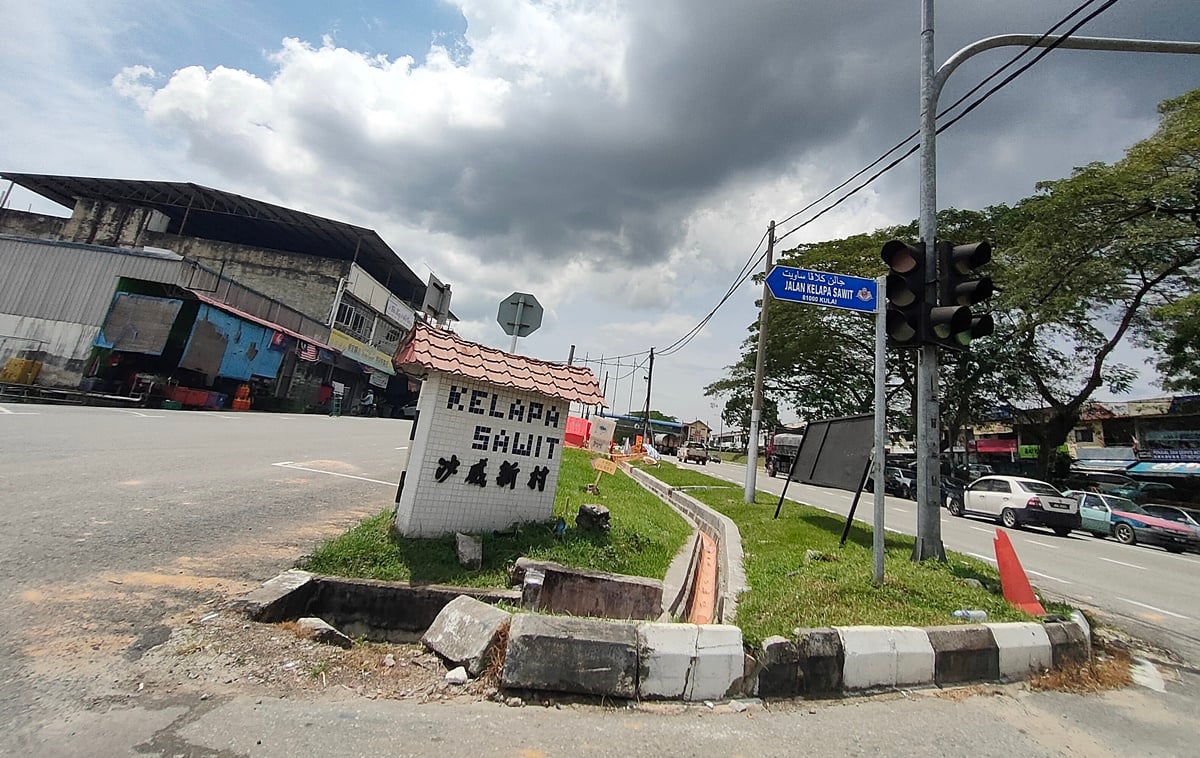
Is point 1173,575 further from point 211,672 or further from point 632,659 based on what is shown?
point 211,672

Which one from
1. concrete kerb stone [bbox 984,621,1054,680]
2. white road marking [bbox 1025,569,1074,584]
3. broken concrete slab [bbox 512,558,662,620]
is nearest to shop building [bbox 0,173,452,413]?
broken concrete slab [bbox 512,558,662,620]

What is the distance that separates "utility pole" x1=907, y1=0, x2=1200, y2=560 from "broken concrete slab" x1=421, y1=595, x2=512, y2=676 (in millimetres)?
4431

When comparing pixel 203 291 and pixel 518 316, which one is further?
pixel 203 291

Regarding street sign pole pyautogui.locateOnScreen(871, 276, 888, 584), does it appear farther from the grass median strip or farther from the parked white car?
the parked white car

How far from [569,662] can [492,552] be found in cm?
268

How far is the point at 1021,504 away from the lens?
49.7 ft

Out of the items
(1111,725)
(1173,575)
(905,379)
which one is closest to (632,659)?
(1111,725)

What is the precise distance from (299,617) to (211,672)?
37.6 inches

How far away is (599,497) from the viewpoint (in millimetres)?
9812

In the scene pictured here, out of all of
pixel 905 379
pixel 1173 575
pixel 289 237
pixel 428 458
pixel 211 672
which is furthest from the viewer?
pixel 289 237

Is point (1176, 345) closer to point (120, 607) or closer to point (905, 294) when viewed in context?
point (905, 294)

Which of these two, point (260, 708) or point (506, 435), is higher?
point (506, 435)

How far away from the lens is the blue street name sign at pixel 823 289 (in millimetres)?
4688

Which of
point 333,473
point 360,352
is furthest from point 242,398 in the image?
point 333,473
